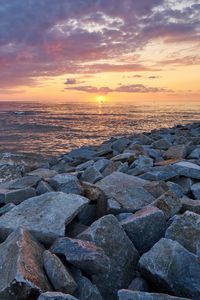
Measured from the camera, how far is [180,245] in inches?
129

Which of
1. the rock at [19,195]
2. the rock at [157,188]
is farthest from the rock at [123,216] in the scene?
the rock at [19,195]

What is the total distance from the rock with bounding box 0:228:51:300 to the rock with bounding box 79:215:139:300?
499 millimetres

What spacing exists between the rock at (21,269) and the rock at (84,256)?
0.25 m

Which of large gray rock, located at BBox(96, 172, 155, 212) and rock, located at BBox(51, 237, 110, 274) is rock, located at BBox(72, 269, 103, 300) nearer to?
rock, located at BBox(51, 237, 110, 274)

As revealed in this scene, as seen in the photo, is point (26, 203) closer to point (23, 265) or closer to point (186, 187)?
point (23, 265)

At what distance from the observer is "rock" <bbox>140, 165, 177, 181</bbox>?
5.93m

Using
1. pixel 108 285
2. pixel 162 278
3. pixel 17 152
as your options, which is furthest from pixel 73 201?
pixel 17 152

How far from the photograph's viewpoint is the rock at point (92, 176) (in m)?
6.14

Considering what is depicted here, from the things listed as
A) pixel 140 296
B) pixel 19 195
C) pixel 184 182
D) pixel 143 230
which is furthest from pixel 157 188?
pixel 140 296

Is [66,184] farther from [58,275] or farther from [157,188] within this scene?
[58,275]

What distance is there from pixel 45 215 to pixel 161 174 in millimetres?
2507

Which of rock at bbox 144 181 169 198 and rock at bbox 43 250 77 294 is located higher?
rock at bbox 144 181 169 198

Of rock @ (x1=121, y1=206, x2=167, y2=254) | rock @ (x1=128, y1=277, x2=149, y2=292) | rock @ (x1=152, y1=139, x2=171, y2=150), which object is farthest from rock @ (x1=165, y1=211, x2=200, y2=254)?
rock @ (x1=152, y1=139, x2=171, y2=150)

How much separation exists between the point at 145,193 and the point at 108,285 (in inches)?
72.7
